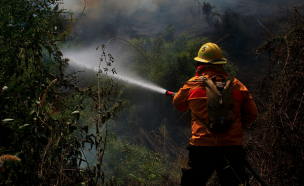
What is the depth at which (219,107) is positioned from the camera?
1700mm

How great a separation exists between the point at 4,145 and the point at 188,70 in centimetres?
523

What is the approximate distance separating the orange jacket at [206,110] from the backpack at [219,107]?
67mm

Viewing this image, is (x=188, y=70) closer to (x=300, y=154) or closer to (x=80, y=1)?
(x=300, y=154)

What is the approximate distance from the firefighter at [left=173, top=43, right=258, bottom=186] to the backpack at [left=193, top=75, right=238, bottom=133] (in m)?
0.04

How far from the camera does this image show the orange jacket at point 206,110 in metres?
1.76

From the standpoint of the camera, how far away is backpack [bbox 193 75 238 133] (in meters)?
1.70

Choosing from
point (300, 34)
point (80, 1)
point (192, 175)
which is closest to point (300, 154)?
point (192, 175)

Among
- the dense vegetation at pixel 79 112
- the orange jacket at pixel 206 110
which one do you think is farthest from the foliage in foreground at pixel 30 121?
the orange jacket at pixel 206 110

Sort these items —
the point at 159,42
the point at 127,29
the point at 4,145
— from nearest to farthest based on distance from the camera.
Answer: the point at 4,145 < the point at 159,42 < the point at 127,29

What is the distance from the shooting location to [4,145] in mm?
1273

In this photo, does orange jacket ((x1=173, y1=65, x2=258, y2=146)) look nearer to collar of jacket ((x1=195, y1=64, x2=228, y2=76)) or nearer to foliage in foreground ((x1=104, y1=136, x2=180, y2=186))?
collar of jacket ((x1=195, y1=64, x2=228, y2=76))

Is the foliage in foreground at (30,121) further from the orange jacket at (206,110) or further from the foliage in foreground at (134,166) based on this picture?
the foliage in foreground at (134,166)

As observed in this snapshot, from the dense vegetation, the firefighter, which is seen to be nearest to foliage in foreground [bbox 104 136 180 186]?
the dense vegetation

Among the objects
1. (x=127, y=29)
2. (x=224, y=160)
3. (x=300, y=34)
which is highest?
(x=127, y=29)
